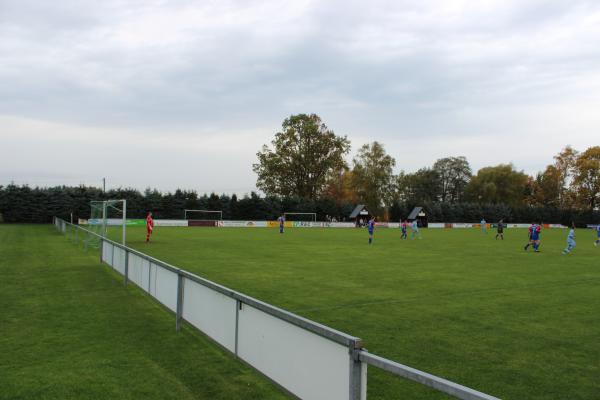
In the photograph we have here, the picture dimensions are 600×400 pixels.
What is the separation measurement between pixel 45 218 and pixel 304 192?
135ft

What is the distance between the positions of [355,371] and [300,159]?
7936 centimetres

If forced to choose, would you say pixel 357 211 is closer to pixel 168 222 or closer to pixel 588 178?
pixel 168 222

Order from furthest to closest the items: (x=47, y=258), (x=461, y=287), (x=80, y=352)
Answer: (x=47, y=258), (x=461, y=287), (x=80, y=352)

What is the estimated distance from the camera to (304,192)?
84.8 meters

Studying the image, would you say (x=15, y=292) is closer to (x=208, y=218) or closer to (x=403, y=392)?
(x=403, y=392)

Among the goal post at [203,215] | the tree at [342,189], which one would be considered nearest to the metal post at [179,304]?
the goal post at [203,215]

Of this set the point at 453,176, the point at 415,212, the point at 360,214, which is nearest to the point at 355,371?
the point at 360,214

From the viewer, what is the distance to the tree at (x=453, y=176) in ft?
391

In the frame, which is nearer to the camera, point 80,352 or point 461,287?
point 80,352

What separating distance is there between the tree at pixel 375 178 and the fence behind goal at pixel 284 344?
82181mm

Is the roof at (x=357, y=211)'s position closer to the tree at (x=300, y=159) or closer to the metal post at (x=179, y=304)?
the tree at (x=300, y=159)

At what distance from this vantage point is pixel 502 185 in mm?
106500

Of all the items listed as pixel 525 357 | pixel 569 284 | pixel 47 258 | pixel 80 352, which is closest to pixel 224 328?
pixel 80 352

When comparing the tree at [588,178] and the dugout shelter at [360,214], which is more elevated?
the tree at [588,178]
